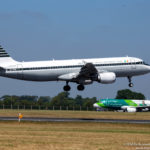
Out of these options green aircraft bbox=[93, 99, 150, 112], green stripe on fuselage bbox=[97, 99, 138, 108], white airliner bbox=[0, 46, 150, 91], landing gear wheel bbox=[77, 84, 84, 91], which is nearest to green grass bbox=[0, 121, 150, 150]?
white airliner bbox=[0, 46, 150, 91]

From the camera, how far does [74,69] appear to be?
2709 inches

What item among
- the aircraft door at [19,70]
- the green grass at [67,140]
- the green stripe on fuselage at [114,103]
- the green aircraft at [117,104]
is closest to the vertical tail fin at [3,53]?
the aircraft door at [19,70]

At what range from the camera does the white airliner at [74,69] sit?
66875 mm

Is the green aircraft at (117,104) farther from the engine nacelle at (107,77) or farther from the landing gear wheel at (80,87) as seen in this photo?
the engine nacelle at (107,77)

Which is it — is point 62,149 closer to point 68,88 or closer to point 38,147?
point 38,147

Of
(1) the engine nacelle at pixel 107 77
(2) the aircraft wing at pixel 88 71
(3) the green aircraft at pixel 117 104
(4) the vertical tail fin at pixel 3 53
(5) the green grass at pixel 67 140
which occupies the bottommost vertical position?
(5) the green grass at pixel 67 140

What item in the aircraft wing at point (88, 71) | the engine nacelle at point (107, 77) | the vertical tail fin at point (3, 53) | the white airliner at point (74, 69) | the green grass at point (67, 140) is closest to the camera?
the green grass at point (67, 140)

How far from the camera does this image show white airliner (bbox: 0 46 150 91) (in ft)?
219

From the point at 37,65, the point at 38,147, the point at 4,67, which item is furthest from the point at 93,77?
the point at 38,147

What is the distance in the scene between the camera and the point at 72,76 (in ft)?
225

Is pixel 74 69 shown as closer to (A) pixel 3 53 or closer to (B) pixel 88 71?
(B) pixel 88 71

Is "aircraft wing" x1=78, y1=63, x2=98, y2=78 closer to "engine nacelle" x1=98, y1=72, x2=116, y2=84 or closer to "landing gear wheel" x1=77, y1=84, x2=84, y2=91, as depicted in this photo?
"engine nacelle" x1=98, y1=72, x2=116, y2=84

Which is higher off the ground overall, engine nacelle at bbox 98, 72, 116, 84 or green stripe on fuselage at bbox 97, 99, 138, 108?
engine nacelle at bbox 98, 72, 116, 84

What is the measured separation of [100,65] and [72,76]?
4396 millimetres
